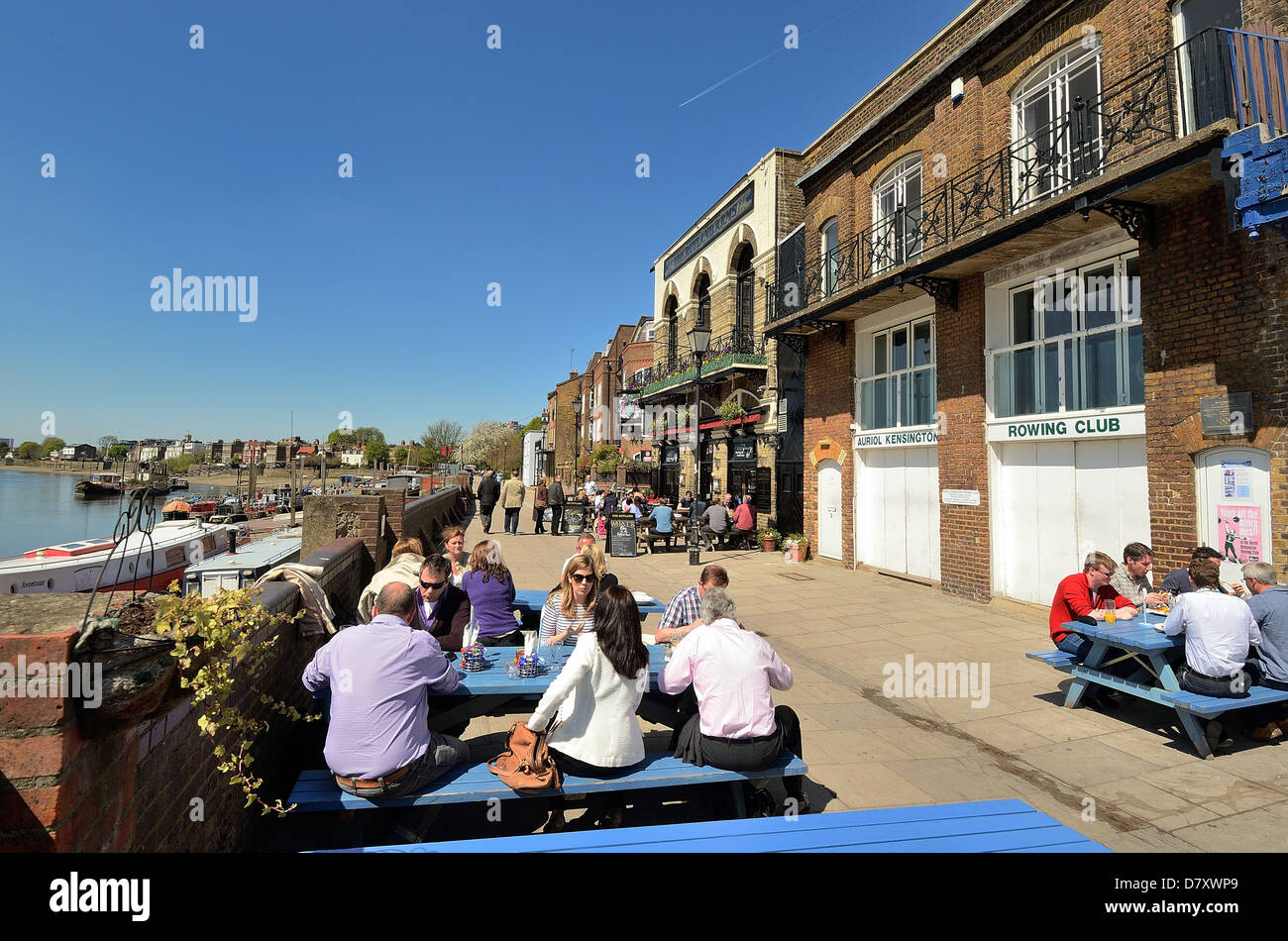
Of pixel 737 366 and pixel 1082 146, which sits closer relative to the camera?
pixel 1082 146

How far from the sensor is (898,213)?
12.5m

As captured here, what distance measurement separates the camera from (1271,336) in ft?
22.8

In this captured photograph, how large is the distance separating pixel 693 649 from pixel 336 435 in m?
161

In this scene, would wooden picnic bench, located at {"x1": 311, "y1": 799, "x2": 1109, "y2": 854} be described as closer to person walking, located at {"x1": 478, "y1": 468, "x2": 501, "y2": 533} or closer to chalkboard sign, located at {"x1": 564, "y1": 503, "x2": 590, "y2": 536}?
person walking, located at {"x1": 478, "y1": 468, "x2": 501, "y2": 533}

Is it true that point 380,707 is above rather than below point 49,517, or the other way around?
above

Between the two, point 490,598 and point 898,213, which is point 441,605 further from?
point 898,213

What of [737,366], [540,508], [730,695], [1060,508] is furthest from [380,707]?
[540,508]

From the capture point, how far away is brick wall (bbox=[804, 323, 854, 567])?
47.2ft

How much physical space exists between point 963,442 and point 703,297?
13.4 meters

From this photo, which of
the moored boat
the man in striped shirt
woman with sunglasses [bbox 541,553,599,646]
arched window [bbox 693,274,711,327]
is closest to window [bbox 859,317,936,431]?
the man in striped shirt

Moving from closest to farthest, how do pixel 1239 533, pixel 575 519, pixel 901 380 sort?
1. pixel 1239 533
2. pixel 901 380
3. pixel 575 519

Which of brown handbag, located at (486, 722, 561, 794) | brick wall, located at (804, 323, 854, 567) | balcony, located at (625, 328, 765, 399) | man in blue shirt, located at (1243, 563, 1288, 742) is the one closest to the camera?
brown handbag, located at (486, 722, 561, 794)

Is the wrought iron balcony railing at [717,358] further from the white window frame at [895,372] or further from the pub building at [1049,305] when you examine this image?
the white window frame at [895,372]

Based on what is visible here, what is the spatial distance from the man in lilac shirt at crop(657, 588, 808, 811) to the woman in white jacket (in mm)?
298
